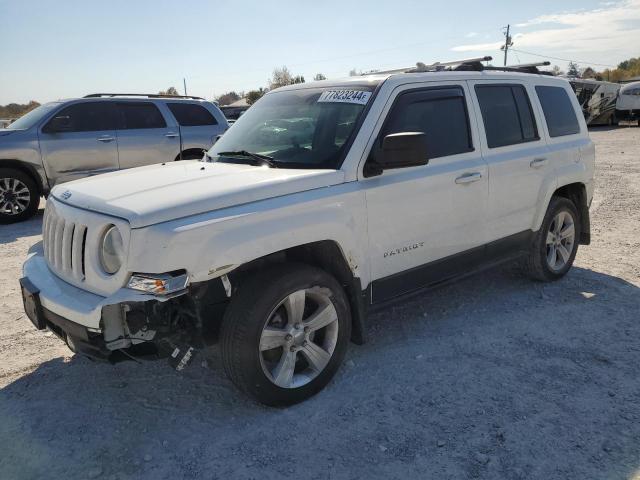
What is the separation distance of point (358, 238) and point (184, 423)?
4.99 feet

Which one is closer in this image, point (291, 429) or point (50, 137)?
point (291, 429)

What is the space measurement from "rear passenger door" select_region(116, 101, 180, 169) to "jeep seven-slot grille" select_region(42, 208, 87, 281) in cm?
625

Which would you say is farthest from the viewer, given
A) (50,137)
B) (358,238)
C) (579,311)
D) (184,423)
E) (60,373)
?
(50,137)

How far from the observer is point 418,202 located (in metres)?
3.69

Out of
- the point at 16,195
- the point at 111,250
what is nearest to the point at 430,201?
the point at 111,250

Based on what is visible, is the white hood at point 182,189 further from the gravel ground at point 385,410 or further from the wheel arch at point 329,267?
the gravel ground at point 385,410


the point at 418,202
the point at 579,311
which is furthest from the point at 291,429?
the point at 579,311

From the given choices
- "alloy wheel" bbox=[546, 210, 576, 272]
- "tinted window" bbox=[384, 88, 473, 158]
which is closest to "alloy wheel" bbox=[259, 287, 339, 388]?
"tinted window" bbox=[384, 88, 473, 158]

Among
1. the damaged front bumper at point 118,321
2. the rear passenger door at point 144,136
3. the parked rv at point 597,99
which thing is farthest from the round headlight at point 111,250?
the parked rv at point 597,99

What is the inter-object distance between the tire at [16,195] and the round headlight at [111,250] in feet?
22.3

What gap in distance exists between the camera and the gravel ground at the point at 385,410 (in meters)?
2.71

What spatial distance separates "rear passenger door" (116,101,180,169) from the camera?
9320 millimetres

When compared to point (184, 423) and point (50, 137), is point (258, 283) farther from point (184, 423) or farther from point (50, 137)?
point (50, 137)

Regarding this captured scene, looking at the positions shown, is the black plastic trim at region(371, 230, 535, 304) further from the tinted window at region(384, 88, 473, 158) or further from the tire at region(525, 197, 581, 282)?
the tinted window at region(384, 88, 473, 158)
